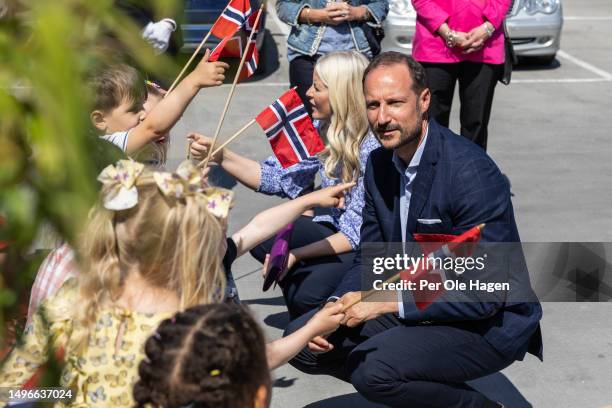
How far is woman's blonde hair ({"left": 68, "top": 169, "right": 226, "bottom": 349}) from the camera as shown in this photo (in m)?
2.52

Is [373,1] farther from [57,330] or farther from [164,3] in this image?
[164,3]

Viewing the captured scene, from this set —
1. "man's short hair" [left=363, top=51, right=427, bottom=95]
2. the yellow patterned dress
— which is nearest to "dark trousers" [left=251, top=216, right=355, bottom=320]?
"man's short hair" [left=363, top=51, right=427, bottom=95]

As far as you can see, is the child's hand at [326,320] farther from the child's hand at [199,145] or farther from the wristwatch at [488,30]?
the wristwatch at [488,30]

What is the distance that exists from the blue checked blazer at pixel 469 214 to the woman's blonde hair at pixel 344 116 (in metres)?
0.84

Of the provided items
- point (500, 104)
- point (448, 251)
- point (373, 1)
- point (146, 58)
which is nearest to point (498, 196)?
→ point (448, 251)

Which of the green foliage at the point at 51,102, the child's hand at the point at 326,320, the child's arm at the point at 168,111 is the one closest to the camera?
the green foliage at the point at 51,102

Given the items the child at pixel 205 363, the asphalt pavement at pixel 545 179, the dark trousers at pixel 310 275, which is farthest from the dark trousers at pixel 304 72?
the child at pixel 205 363

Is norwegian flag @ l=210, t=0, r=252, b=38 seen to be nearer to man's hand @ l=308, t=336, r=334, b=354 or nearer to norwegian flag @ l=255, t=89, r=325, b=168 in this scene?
norwegian flag @ l=255, t=89, r=325, b=168

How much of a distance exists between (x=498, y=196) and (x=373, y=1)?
3250mm

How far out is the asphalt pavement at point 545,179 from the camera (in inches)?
169

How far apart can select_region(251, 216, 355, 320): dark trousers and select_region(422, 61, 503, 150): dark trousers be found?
209cm

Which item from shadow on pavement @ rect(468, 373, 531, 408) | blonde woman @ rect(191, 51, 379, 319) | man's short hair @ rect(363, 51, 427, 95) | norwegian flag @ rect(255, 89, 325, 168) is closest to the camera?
man's short hair @ rect(363, 51, 427, 95)

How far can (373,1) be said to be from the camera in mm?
6531

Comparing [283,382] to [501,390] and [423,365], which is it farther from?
[423,365]
